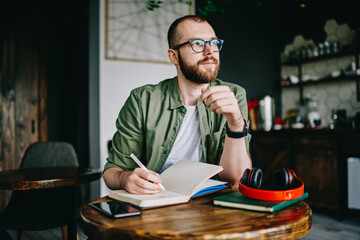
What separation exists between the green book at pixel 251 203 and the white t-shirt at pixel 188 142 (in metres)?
0.52

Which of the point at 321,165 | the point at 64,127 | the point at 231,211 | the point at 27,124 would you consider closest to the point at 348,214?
the point at 321,165

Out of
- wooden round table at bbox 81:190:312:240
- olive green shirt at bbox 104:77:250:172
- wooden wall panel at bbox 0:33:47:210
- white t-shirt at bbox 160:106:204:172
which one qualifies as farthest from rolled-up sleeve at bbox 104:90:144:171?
wooden wall panel at bbox 0:33:47:210

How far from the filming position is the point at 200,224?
2.48ft

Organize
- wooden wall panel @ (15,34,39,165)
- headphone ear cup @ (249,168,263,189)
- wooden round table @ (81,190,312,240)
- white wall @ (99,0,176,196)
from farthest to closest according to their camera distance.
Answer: wooden wall panel @ (15,34,39,165), white wall @ (99,0,176,196), headphone ear cup @ (249,168,263,189), wooden round table @ (81,190,312,240)

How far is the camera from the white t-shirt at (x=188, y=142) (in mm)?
1456

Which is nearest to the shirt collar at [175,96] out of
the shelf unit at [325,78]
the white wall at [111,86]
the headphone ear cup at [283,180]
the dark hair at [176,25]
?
the dark hair at [176,25]

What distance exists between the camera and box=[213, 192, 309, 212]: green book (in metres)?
0.83

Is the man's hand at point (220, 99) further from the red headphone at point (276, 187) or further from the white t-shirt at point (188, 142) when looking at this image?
the white t-shirt at point (188, 142)

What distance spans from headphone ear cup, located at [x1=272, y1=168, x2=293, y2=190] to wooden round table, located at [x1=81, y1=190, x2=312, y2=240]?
6cm

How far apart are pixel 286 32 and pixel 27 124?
3.86 meters

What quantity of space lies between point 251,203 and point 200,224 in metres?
0.18

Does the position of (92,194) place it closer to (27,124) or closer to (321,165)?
(27,124)

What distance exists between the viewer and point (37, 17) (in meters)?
4.03

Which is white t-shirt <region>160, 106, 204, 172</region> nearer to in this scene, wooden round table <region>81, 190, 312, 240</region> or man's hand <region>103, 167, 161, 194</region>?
man's hand <region>103, 167, 161, 194</region>
